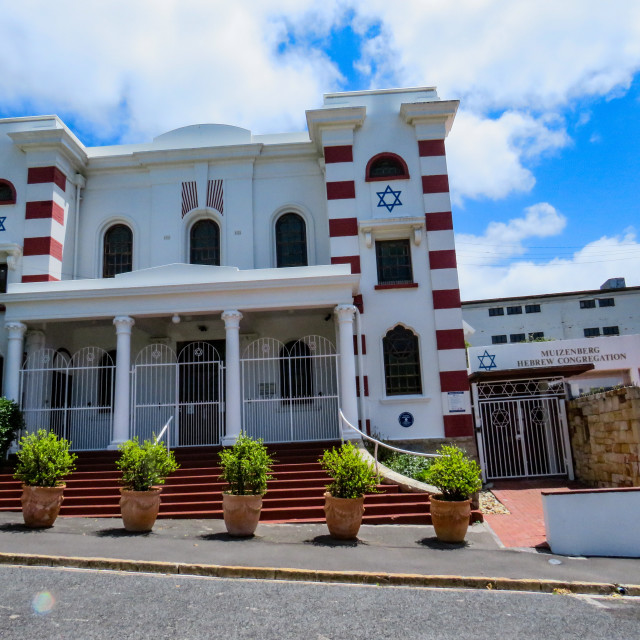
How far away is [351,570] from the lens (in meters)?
7.14

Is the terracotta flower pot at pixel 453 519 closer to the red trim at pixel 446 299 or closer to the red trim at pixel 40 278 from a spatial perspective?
the red trim at pixel 446 299

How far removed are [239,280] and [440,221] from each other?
5.94 m

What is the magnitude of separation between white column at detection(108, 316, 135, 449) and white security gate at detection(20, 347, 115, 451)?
0.61 metres

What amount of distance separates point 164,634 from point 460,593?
325 cm

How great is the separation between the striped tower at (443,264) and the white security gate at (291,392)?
2919 mm

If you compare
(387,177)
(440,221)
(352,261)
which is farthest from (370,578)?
(387,177)

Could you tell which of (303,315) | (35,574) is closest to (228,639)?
(35,574)

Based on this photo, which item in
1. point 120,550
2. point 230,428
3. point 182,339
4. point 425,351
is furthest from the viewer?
point 182,339

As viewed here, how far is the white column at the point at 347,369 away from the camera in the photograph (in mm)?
13430

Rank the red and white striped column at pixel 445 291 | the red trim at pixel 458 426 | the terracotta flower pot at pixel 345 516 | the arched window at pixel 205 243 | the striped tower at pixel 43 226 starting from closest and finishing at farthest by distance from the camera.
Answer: the terracotta flower pot at pixel 345 516 → the red trim at pixel 458 426 → the red and white striped column at pixel 445 291 → the striped tower at pixel 43 226 → the arched window at pixel 205 243

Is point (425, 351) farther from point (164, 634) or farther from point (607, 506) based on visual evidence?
point (164, 634)

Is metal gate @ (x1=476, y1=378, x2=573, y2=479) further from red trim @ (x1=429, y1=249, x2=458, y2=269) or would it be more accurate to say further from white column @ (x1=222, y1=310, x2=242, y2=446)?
white column @ (x1=222, y1=310, x2=242, y2=446)

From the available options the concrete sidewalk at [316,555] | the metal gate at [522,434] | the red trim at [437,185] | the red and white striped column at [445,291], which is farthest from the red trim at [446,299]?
the concrete sidewalk at [316,555]

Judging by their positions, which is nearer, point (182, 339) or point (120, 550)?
point (120, 550)
